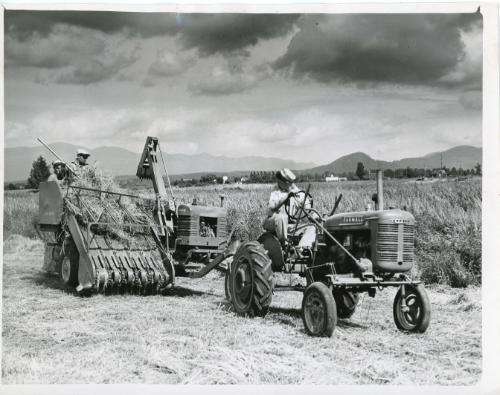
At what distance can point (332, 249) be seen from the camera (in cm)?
658

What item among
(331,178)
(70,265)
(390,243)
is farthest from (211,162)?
(390,243)

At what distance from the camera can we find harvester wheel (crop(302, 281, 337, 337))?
229 inches

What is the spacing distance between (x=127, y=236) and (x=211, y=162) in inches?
62.3

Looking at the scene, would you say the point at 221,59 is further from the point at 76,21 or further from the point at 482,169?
the point at 482,169

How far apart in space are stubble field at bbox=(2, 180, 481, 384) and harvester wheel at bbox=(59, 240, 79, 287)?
0.17 metres

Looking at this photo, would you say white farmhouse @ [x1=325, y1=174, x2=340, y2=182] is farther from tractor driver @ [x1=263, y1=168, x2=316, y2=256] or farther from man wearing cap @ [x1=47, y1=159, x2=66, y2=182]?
man wearing cap @ [x1=47, y1=159, x2=66, y2=182]

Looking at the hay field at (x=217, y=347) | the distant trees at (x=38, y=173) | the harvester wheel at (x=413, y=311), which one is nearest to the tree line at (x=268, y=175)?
the distant trees at (x=38, y=173)

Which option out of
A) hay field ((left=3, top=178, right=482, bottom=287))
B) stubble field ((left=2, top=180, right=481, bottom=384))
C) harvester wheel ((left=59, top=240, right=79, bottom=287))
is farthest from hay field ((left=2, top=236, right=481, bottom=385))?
harvester wheel ((left=59, top=240, right=79, bottom=287))

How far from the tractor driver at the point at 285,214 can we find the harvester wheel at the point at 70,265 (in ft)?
10.0

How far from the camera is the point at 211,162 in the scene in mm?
8609

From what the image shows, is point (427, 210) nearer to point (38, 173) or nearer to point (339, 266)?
point (339, 266)

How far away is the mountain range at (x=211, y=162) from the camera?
22.0 feet

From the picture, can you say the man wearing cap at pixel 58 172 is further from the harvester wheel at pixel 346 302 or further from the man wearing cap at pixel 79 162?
the harvester wheel at pixel 346 302

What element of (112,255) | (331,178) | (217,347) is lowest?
(217,347)
